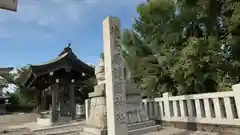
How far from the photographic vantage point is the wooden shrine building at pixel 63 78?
11.0 meters

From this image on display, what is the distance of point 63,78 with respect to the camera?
11.8 m

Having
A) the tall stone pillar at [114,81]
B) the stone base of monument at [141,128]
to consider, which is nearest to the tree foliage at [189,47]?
the stone base of monument at [141,128]

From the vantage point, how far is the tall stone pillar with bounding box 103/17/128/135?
Result: 384cm

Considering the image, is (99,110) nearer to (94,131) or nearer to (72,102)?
(94,131)

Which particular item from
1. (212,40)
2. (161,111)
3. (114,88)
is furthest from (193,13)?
(114,88)

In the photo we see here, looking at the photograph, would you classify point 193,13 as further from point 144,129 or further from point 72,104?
point 72,104

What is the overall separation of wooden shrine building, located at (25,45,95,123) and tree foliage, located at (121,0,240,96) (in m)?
3.34

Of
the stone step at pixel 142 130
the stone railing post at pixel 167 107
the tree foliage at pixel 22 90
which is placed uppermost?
the tree foliage at pixel 22 90

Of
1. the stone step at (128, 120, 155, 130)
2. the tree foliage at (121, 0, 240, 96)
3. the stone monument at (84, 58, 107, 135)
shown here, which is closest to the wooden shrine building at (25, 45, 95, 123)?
the tree foliage at (121, 0, 240, 96)

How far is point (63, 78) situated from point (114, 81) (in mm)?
8555

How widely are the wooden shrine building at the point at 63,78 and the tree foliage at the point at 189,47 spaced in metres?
3.34

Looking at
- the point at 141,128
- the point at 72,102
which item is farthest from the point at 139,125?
the point at 72,102

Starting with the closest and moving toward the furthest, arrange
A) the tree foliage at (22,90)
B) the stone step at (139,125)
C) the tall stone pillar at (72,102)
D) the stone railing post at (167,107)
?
the stone step at (139,125)
the stone railing post at (167,107)
the tall stone pillar at (72,102)
the tree foliage at (22,90)

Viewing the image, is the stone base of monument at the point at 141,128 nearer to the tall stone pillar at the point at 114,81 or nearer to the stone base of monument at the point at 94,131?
the stone base of monument at the point at 94,131
